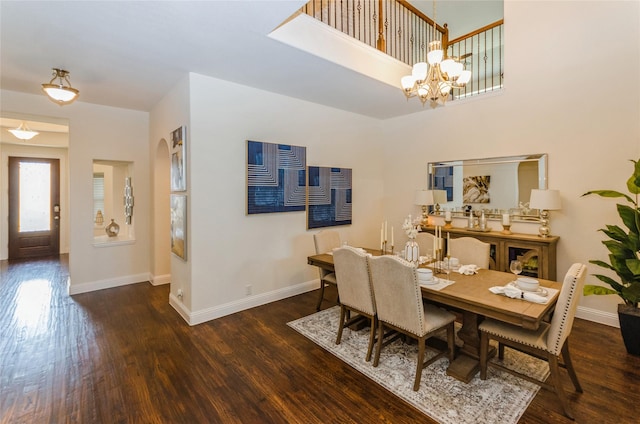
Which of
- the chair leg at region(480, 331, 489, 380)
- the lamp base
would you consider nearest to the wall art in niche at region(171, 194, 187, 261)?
the chair leg at region(480, 331, 489, 380)

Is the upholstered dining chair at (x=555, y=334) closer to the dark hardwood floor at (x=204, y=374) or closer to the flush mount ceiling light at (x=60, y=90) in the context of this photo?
the dark hardwood floor at (x=204, y=374)

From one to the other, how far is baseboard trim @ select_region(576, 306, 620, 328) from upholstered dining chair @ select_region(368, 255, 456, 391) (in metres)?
2.30

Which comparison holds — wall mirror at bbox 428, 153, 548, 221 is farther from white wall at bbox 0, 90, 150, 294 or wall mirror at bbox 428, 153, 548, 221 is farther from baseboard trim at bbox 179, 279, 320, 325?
white wall at bbox 0, 90, 150, 294

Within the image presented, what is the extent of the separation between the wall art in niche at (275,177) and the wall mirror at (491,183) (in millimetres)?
2355

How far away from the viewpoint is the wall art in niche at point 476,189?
4.41 meters

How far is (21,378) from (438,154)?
18.7 ft

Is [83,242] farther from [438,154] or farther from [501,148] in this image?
[501,148]

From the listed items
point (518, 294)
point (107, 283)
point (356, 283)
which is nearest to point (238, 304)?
point (356, 283)

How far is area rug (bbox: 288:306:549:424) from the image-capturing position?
6.67ft

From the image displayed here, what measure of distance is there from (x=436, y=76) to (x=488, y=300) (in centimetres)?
227

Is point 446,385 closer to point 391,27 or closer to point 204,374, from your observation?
point 204,374

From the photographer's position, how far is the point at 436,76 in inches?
120

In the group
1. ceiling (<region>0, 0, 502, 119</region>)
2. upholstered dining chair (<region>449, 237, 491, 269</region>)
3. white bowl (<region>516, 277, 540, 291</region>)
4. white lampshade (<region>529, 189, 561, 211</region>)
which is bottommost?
white bowl (<region>516, 277, 540, 291</region>)

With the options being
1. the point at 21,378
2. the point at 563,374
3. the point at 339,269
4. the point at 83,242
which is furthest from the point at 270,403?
the point at 83,242
